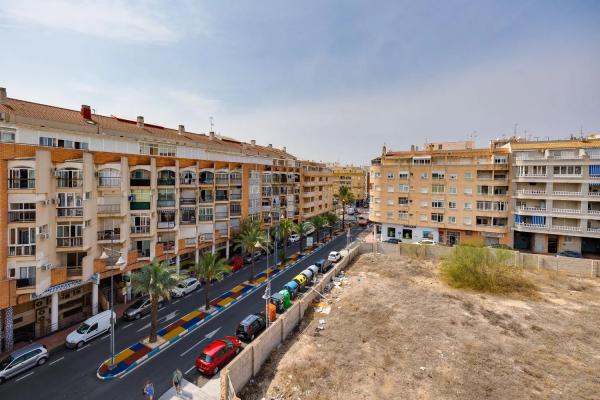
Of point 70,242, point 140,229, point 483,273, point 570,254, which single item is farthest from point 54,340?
point 570,254

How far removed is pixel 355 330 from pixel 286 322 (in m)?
6.29

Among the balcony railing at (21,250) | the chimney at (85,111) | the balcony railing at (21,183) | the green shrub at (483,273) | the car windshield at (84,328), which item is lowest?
the car windshield at (84,328)

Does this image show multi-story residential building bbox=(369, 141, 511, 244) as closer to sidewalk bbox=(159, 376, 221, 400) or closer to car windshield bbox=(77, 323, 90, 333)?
→ sidewalk bbox=(159, 376, 221, 400)

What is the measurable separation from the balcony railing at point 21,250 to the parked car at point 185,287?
14276 millimetres

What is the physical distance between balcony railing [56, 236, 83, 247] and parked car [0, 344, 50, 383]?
8818mm

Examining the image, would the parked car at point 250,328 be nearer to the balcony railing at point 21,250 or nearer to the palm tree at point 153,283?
the palm tree at point 153,283

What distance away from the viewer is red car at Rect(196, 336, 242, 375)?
21.4 m

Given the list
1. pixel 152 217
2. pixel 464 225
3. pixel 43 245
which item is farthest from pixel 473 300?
pixel 43 245

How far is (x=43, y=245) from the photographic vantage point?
84.3ft

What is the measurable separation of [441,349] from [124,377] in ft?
80.3

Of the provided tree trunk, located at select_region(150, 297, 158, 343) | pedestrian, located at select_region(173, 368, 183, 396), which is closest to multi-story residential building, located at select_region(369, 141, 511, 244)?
tree trunk, located at select_region(150, 297, 158, 343)

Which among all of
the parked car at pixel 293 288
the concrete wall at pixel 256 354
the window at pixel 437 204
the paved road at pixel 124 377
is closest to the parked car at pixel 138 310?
the paved road at pixel 124 377

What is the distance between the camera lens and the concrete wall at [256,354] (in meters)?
17.5

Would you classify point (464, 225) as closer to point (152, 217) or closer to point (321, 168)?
point (321, 168)
